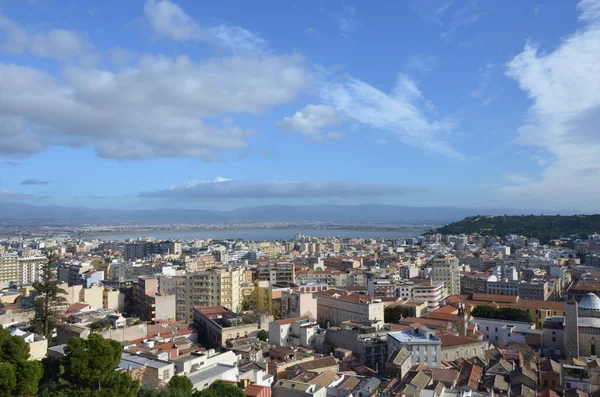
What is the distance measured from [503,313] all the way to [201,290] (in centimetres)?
1384

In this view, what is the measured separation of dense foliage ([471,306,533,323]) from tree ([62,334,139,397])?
18009mm

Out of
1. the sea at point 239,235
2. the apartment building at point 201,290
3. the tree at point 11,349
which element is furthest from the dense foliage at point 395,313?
the sea at point 239,235

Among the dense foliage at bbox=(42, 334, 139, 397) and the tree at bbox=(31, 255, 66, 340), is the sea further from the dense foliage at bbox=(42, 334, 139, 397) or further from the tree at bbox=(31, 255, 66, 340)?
the dense foliage at bbox=(42, 334, 139, 397)

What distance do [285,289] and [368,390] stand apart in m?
12.6

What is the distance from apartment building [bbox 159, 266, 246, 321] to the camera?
80.2 feet

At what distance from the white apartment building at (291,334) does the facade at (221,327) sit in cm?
73

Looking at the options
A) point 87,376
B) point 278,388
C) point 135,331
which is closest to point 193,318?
point 135,331

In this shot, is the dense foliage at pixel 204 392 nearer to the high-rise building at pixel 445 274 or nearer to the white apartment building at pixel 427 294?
the white apartment building at pixel 427 294

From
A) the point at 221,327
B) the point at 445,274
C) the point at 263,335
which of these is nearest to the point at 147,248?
the point at 445,274

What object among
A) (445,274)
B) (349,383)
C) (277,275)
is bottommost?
(349,383)

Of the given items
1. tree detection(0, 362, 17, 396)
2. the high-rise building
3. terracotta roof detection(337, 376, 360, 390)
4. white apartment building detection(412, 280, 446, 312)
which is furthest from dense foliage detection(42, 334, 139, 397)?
the high-rise building

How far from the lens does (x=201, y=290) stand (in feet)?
80.4

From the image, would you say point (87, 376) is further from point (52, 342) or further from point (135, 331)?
point (135, 331)

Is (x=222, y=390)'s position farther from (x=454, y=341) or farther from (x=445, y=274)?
(x=445, y=274)
